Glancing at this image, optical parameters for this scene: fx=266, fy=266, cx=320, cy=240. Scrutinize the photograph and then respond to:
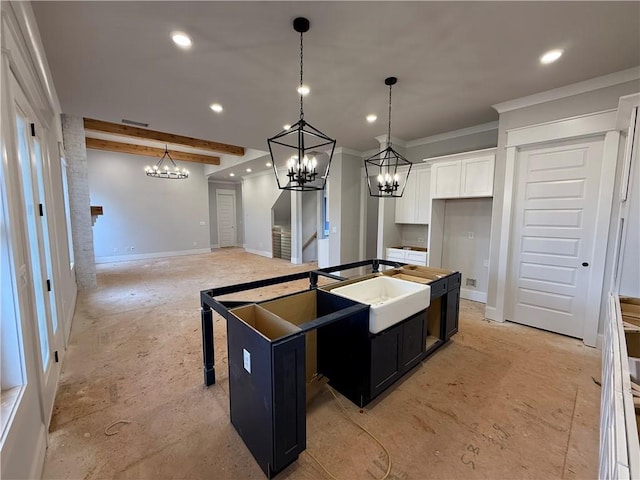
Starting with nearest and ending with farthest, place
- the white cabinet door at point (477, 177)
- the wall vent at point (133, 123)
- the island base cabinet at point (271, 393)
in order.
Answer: the island base cabinet at point (271, 393), the white cabinet door at point (477, 177), the wall vent at point (133, 123)

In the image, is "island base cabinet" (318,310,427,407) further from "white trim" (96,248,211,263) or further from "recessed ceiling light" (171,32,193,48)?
"white trim" (96,248,211,263)

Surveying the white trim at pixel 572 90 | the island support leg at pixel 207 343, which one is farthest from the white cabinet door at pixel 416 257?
the island support leg at pixel 207 343

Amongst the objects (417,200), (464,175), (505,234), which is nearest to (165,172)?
(417,200)

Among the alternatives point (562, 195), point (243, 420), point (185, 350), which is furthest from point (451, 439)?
point (562, 195)

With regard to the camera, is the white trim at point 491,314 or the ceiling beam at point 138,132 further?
the ceiling beam at point 138,132

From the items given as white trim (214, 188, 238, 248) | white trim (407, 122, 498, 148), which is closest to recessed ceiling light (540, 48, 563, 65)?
white trim (407, 122, 498, 148)

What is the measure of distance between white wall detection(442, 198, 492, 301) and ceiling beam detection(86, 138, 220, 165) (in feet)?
23.7

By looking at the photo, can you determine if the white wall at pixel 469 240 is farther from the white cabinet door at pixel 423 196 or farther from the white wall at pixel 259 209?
the white wall at pixel 259 209

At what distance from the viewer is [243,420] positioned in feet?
5.75

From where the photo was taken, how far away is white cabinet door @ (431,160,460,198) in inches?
164

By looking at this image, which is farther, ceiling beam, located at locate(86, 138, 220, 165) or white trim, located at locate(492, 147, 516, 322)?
ceiling beam, located at locate(86, 138, 220, 165)

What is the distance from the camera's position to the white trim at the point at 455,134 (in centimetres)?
417

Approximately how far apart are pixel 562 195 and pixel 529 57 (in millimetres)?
1643

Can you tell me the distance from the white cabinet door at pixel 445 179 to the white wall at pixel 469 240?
1.39ft
